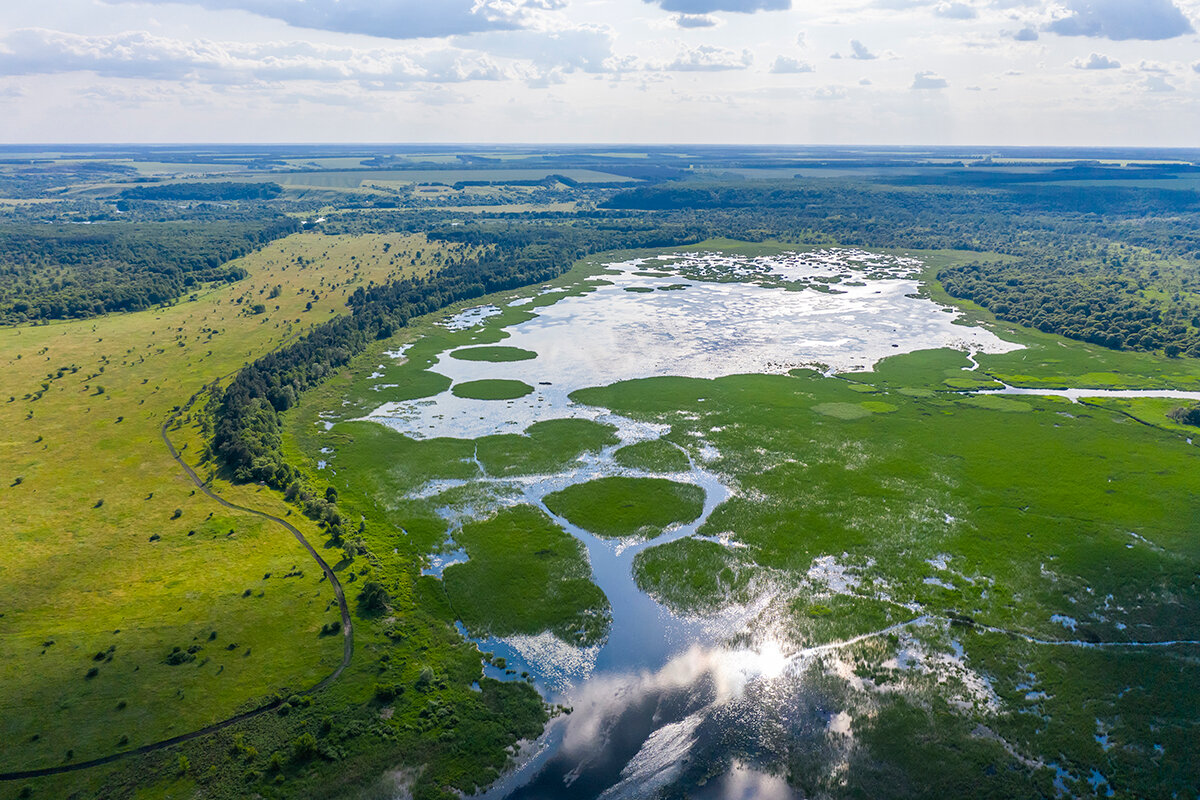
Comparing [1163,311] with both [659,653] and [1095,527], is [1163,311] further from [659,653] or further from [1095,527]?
[659,653]

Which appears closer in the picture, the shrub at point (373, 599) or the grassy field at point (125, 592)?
the grassy field at point (125, 592)

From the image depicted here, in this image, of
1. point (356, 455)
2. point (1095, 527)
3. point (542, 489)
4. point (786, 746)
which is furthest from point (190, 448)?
point (1095, 527)

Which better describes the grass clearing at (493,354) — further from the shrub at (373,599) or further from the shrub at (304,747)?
the shrub at (304,747)

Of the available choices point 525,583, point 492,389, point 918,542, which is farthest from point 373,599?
point 492,389

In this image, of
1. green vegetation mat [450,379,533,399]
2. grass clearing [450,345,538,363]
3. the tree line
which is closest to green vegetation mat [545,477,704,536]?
the tree line

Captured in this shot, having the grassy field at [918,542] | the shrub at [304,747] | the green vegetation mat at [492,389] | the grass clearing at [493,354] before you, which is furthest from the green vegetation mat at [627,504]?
the grass clearing at [493,354]

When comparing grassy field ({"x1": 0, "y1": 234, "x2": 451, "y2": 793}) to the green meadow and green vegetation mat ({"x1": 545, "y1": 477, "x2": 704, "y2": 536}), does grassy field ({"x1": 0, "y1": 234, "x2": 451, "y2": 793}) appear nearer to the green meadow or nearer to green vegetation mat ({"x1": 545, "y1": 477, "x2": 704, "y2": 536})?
the green meadow

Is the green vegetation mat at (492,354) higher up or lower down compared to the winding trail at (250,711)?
higher up
